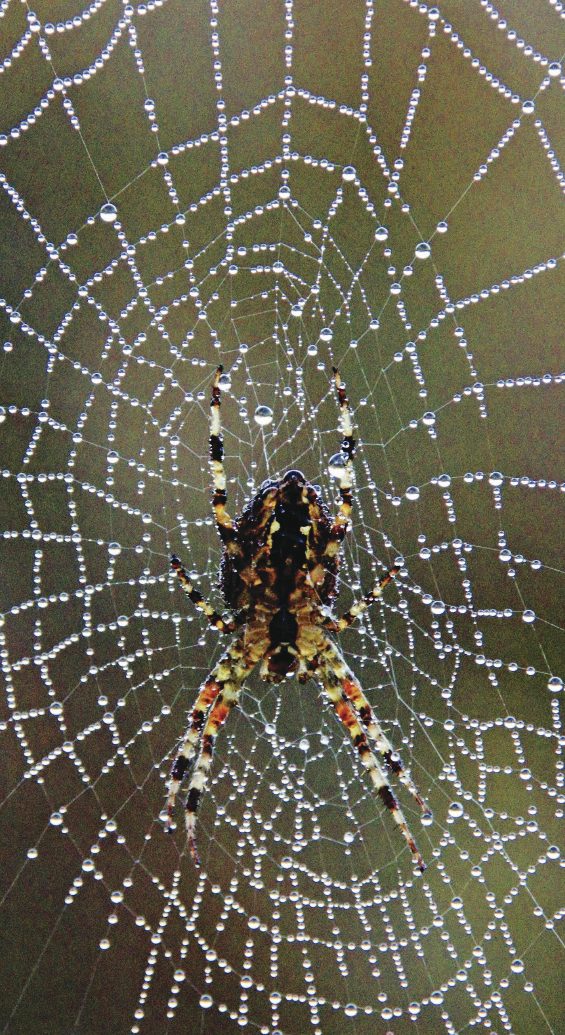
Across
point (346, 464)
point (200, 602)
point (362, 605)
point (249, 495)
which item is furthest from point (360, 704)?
point (249, 495)

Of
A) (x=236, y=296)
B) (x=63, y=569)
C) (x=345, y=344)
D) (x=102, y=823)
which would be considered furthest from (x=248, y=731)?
(x=236, y=296)

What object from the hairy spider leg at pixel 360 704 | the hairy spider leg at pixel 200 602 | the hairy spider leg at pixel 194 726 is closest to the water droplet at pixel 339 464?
the hairy spider leg at pixel 200 602

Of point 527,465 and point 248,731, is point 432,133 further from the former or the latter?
point 248,731

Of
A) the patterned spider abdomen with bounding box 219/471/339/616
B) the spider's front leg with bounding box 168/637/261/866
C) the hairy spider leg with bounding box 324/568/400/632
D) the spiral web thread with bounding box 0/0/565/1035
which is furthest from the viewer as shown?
the spiral web thread with bounding box 0/0/565/1035

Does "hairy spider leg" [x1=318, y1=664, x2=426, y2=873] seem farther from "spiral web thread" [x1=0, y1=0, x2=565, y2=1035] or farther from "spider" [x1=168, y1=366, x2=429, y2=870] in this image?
"spiral web thread" [x1=0, y1=0, x2=565, y2=1035]

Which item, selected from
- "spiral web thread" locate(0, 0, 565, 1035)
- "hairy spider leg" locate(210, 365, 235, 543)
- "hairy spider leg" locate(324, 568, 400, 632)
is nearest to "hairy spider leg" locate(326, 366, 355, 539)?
"hairy spider leg" locate(324, 568, 400, 632)

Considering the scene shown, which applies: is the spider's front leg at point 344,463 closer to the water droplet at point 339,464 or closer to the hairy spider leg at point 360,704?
the water droplet at point 339,464

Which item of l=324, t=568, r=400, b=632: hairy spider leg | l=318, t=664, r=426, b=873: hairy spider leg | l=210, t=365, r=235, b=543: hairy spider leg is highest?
l=210, t=365, r=235, b=543: hairy spider leg

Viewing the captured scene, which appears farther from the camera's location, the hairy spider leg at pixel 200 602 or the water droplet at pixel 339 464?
the hairy spider leg at pixel 200 602
